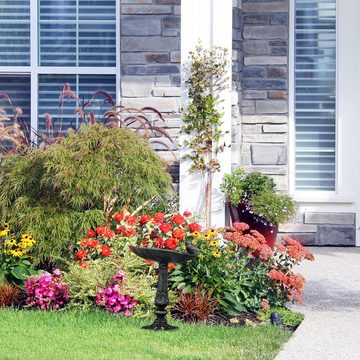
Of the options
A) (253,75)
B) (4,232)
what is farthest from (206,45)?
(4,232)

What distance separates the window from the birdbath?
4.43 metres

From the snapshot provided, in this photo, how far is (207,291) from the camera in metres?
7.27

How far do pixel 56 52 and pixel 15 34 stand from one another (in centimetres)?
45

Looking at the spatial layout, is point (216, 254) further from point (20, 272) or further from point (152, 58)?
point (152, 58)

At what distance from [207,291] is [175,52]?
3329mm

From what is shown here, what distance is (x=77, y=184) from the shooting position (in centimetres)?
783

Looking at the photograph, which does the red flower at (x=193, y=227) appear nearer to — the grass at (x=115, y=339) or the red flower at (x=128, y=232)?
the red flower at (x=128, y=232)

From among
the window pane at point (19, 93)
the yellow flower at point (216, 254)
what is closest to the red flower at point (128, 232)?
the yellow flower at point (216, 254)

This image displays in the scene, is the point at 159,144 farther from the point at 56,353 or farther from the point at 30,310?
the point at 56,353

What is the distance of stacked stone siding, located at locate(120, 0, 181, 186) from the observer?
9938 mm

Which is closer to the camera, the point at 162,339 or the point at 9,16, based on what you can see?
the point at 162,339

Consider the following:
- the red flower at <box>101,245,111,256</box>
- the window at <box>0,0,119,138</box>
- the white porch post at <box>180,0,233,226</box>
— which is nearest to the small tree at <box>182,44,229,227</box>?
the white porch post at <box>180,0,233,226</box>

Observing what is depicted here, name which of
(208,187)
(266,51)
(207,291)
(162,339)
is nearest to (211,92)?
(208,187)

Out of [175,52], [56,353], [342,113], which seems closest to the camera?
[56,353]
